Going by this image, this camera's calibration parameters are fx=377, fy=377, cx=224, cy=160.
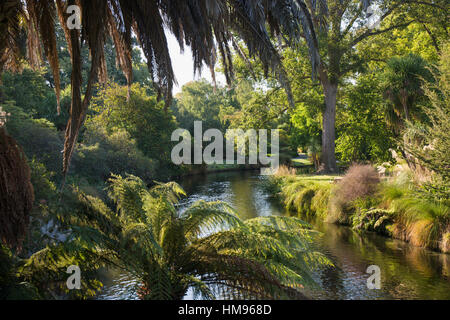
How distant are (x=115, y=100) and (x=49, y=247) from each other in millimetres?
23752

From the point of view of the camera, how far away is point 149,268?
562 centimetres

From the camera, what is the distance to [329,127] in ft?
70.1

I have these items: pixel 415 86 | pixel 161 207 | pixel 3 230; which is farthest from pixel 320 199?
pixel 3 230

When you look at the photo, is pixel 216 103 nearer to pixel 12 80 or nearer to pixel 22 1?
pixel 12 80

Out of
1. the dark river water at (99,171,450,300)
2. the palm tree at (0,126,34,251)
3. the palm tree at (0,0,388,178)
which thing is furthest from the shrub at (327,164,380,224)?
the palm tree at (0,126,34,251)

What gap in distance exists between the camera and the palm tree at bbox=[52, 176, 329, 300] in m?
5.26

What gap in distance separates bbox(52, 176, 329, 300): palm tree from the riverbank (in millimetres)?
5323

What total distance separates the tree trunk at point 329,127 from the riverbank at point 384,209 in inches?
207

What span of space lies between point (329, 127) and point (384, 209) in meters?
9.80

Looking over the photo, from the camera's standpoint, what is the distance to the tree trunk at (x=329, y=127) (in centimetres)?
2103

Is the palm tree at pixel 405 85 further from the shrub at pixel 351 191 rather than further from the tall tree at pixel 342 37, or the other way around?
the tall tree at pixel 342 37

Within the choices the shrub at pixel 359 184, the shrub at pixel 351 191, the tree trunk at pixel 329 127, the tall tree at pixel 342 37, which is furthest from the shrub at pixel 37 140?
the tree trunk at pixel 329 127

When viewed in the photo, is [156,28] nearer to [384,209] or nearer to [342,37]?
[384,209]

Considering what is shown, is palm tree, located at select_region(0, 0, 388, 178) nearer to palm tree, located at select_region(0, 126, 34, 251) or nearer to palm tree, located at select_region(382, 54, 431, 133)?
palm tree, located at select_region(0, 126, 34, 251)
